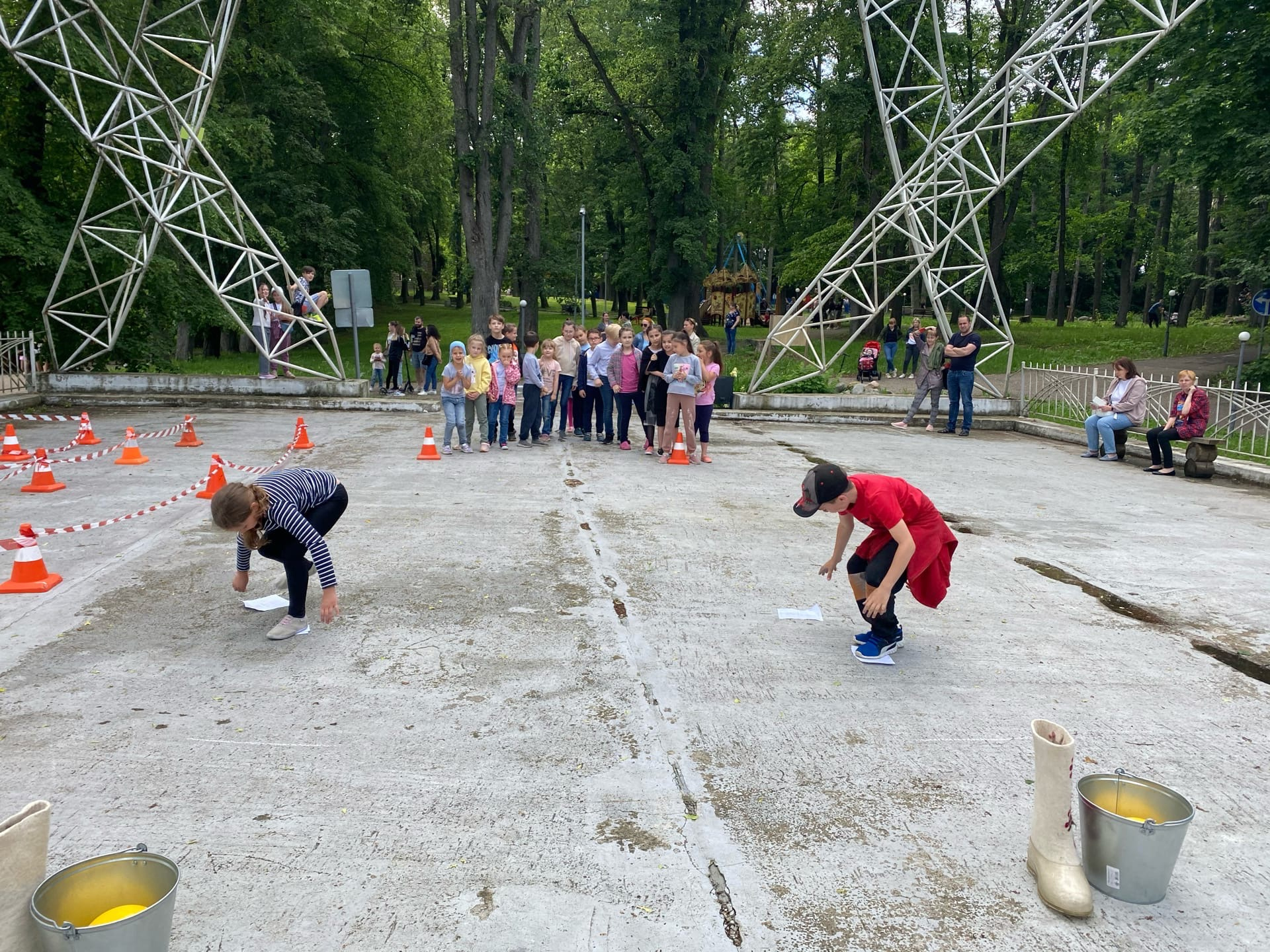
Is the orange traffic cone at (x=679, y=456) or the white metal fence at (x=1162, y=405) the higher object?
the white metal fence at (x=1162, y=405)

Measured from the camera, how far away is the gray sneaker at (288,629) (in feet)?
18.8

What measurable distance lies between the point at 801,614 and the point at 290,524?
11.2ft

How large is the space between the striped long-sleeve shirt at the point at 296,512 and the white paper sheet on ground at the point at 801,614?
301 centimetres

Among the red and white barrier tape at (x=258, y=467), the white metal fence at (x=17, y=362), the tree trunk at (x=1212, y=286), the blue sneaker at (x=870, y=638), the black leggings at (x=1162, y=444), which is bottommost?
the blue sneaker at (x=870, y=638)

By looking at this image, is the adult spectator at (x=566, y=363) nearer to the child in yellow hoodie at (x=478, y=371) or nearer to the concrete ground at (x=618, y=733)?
the child in yellow hoodie at (x=478, y=371)

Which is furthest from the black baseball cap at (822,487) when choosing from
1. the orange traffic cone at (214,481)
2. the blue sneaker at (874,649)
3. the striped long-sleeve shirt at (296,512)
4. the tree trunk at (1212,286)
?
the tree trunk at (1212,286)

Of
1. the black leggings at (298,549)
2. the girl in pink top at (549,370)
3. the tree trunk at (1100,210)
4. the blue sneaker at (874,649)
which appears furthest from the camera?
the tree trunk at (1100,210)

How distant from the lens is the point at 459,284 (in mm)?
56094

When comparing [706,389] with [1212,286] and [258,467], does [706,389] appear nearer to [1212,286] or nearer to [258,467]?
[258,467]

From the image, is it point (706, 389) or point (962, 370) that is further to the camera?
point (962, 370)

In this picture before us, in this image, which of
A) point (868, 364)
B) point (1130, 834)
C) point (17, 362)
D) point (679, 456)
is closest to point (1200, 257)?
point (868, 364)

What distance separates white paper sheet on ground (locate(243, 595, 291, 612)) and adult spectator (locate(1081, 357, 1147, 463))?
12098 mm

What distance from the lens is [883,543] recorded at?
17.5 feet

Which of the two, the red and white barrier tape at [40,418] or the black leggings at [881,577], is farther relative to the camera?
the red and white barrier tape at [40,418]
